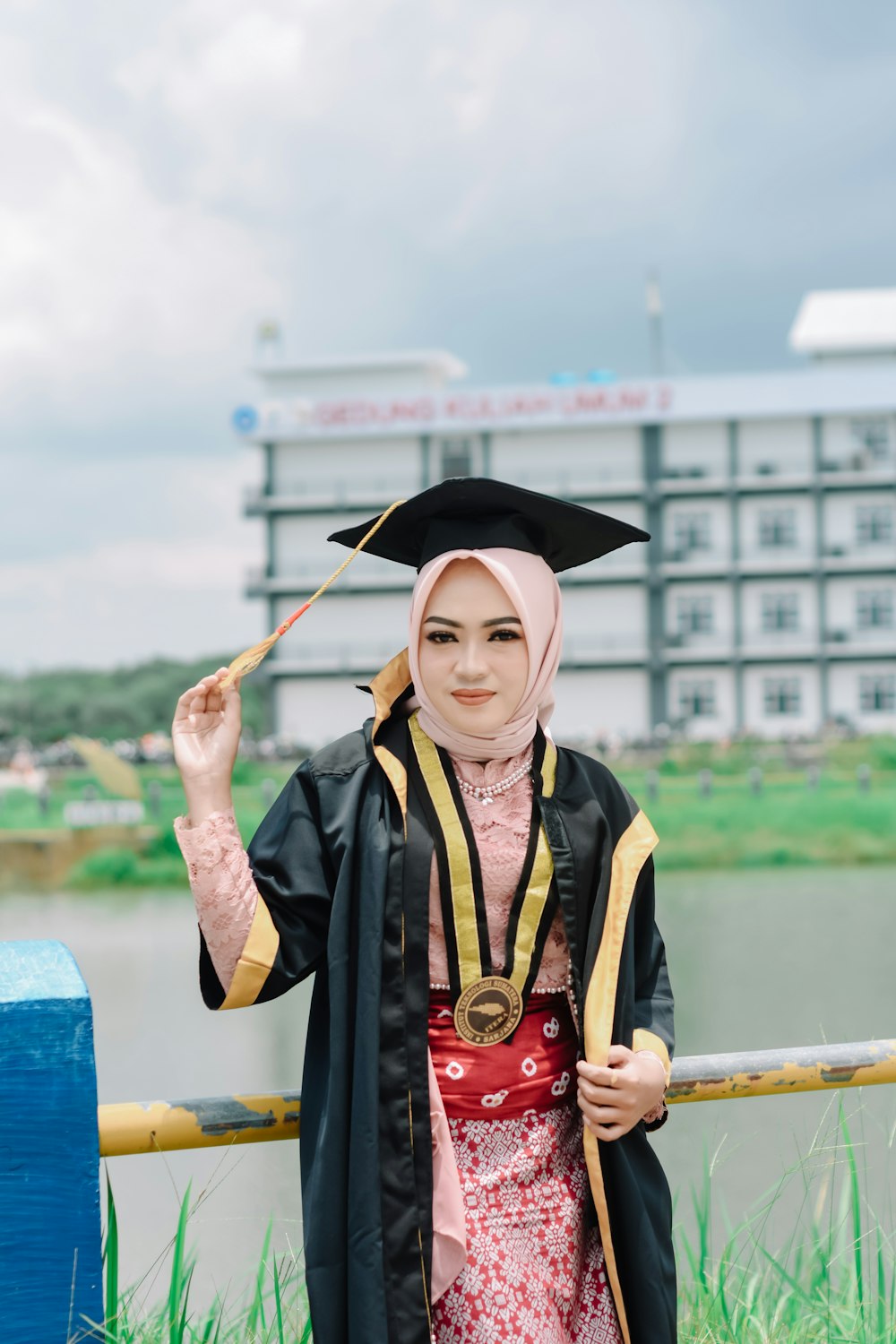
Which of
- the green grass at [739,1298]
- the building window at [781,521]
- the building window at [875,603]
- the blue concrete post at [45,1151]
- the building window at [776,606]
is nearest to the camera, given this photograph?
the blue concrete post at [45,1151]

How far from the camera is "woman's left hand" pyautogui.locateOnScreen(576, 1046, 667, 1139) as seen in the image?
1.25 m

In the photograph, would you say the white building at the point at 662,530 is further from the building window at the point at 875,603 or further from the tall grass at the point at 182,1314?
the tall grass at the point at 182,1314

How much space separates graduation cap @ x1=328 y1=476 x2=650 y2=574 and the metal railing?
529 mm

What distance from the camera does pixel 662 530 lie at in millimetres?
26719

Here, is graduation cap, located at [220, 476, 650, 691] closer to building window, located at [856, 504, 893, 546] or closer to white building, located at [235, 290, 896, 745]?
white building, located at [235, 290, 896, 745]

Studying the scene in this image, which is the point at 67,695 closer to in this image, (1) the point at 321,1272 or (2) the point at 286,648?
(2) the point at 286,648

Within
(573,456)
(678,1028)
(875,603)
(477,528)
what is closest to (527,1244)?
(477,528)

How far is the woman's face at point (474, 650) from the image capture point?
135 cm

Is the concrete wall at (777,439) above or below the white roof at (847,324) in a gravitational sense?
below

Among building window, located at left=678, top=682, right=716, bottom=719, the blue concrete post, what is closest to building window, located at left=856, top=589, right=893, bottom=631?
building window, located at left=678, top=682, right=716, bottom=719

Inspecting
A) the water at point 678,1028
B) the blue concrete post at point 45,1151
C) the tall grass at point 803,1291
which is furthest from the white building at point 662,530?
the blue concrete post at point 45,1151

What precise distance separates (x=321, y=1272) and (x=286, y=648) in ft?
83.4

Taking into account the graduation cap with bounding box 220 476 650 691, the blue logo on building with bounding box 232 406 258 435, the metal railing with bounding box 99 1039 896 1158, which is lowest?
the metal railing with bounding box 99 1039 896 1158

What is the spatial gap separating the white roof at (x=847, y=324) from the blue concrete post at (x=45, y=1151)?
28.2m
